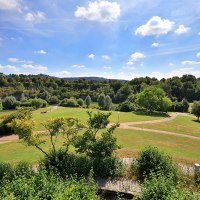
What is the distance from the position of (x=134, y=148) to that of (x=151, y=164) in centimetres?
886

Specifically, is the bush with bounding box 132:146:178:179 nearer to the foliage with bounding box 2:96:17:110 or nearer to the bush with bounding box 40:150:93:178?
the bush with bounding box 40:150:93:178

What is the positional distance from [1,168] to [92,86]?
298ft

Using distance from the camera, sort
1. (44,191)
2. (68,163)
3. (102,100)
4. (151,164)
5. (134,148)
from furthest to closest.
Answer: (102,100), (134,148), (68,163), (151,164), (44,191)

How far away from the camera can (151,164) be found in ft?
53.2

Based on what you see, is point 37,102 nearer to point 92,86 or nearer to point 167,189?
point 92,86

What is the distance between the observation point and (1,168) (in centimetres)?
1592

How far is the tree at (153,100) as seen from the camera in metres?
59.2

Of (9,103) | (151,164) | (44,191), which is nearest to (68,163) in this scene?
(44,191)

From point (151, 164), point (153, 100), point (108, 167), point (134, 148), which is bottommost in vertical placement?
point (134, 148)

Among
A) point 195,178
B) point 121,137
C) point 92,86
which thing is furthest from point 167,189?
point 92,86

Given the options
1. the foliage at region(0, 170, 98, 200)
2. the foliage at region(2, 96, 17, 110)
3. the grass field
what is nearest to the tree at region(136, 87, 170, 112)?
the grass field

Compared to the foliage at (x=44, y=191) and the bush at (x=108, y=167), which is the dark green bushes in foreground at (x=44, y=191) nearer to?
the foliage at (x=44, y=191)

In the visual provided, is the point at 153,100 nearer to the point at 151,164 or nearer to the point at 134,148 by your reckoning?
the point at 134,148

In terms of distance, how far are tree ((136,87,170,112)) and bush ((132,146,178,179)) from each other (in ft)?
143
